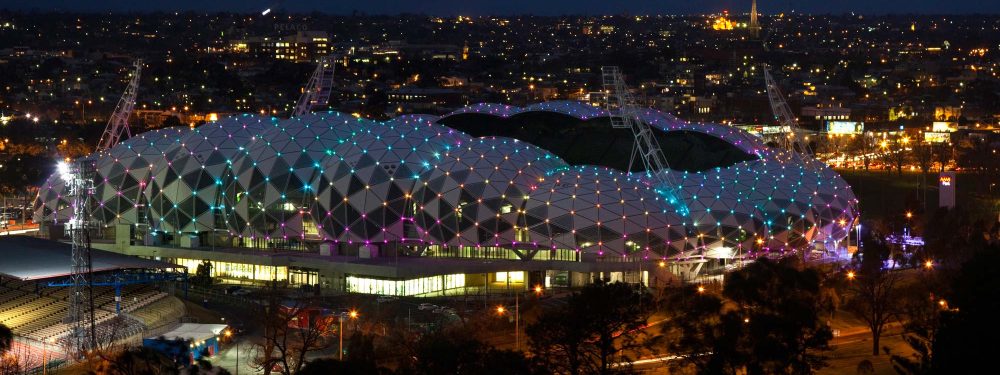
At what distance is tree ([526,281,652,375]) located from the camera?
3259cm

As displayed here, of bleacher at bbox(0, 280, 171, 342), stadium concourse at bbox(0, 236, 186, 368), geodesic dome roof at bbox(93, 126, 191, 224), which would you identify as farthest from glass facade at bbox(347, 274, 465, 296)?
geodesic dome roof at bbox(93, 126, 191, 224)

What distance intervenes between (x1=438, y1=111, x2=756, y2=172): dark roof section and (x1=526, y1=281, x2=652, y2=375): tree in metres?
31.2

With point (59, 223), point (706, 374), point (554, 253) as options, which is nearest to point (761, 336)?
point (706, 374)

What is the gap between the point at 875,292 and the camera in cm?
4488

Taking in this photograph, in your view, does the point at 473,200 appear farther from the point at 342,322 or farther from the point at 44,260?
the point at 44,260

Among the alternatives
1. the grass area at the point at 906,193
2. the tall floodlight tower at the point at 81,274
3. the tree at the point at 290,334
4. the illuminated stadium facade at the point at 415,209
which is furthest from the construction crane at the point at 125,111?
the grass area at the point at 906,193

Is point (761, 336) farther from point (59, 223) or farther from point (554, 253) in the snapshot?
point (59, 223)

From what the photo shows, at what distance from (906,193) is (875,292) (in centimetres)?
4047

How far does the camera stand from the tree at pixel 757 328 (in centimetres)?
3278

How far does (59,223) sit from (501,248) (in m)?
18.6

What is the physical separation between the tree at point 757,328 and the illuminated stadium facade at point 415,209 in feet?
46.9

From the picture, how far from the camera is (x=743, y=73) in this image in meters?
196

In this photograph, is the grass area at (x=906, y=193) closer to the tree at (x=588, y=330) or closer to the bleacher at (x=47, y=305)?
the tree at (x=588, y=330)

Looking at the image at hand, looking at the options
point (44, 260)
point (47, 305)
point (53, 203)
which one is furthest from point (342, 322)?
point (53, 203)
